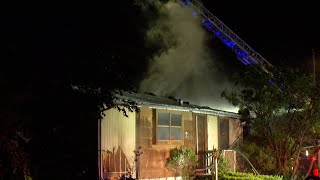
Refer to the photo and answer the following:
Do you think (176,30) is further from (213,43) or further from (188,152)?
(188,152)

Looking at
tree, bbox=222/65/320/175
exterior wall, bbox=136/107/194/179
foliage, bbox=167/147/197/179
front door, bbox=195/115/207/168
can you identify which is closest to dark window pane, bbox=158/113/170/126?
exterior wall, bbox=136/107/194/179

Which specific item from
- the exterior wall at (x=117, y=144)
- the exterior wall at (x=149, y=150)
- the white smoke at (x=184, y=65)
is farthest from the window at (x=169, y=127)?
the white smoke at (x=184, y=65)

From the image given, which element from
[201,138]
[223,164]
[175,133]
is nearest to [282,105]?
[223,164]

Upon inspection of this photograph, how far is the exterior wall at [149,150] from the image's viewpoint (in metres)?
16.2

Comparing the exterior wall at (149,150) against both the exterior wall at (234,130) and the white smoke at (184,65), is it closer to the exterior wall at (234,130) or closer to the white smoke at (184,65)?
the exterior wall at (234,130)

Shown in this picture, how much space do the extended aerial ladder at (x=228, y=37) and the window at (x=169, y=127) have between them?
429 inches

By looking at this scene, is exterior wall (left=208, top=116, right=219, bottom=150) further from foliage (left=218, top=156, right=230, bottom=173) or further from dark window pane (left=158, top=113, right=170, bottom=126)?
dark window pane (left=158, top=113, right=170, bottom=126)

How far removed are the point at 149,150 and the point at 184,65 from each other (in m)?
11.0

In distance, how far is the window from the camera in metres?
17.2

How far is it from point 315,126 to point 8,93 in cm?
1326

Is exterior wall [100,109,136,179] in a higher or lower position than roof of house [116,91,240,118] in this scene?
lower

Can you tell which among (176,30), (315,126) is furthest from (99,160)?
(176,30)

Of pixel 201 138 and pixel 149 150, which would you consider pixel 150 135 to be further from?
pixel 201 138

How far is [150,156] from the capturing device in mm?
16547
